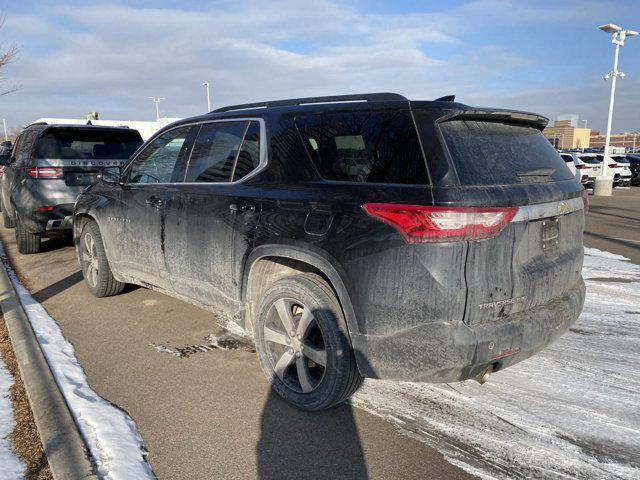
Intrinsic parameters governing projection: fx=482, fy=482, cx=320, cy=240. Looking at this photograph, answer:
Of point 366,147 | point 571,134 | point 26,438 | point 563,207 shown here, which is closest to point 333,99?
point 366,147

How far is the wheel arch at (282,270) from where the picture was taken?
2.71 m

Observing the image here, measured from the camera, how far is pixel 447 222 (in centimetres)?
236

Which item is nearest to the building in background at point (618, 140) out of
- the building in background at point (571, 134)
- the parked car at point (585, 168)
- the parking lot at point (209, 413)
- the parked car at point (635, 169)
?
the building in background at point (571, 134)

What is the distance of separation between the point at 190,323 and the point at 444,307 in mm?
2966

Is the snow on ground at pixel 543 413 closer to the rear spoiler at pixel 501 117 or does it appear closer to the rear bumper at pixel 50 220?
the rear spoiler at pixel 501 117

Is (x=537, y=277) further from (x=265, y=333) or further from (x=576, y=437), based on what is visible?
(x=265, y=333)

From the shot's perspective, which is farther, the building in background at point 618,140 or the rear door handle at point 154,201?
the building in background at point 618,140

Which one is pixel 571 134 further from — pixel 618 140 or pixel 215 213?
pixel 215 213

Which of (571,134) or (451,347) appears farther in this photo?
(571,134)

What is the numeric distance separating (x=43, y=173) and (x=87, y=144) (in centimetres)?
76

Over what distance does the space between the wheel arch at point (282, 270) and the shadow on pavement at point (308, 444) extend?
2.10 feet

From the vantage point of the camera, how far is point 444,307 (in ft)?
7.83

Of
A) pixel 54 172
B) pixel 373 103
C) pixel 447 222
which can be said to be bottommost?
pixel 447 222

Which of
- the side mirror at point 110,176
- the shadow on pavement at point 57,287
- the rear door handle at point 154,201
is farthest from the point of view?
the shadow on pavement at point 57,287
